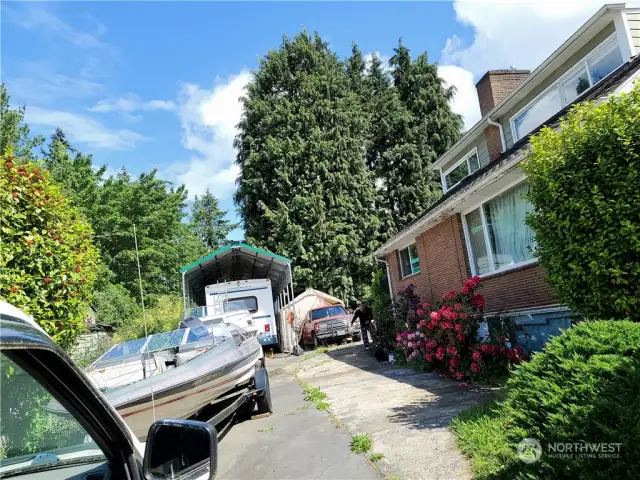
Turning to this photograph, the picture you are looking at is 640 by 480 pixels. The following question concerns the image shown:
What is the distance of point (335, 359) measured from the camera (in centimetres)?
1459

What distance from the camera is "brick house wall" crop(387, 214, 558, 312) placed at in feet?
27.6

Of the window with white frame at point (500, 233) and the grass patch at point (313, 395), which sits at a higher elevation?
the window with white frame at point (500, 233)

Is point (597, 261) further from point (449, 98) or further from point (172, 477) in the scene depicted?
point (449, 98)

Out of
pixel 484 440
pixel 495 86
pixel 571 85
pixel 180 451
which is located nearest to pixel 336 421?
pixel 484 440

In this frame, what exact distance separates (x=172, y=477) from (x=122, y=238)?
3271 cm

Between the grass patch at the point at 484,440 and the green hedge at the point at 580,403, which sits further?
the grass patch at the point at 484,440

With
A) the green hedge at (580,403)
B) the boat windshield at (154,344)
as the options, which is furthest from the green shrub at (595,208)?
the boat windshield at (154,344)

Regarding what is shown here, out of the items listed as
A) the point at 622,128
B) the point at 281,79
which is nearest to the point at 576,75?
the point at 622,128

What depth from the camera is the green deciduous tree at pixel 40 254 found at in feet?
15.4

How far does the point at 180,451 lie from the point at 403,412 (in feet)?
17.3

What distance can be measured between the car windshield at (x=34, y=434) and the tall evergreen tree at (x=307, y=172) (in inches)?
962

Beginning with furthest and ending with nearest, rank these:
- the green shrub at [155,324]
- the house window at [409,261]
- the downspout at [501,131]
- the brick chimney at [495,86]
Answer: the green shrub at [155,324]
the house window at [409,261]
the brick chimney at [495,86]
the downspout at [501,131]

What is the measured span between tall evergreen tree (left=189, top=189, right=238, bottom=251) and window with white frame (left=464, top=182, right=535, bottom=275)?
52248 millimetres

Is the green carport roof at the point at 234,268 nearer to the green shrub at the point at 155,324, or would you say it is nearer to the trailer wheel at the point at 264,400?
the green shrub at the point at 155,324
